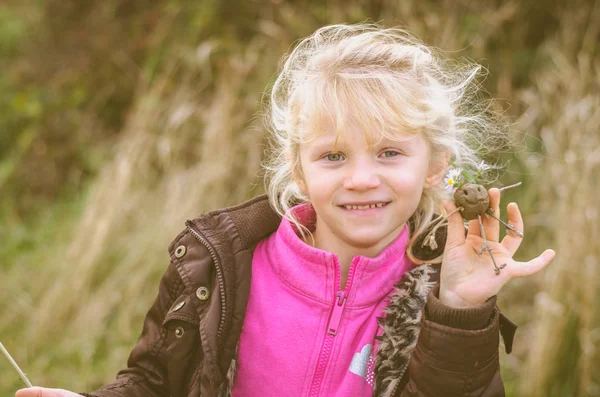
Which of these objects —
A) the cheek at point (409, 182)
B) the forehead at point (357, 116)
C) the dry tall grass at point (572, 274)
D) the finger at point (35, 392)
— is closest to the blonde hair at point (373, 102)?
the forehead at point (357, 116)

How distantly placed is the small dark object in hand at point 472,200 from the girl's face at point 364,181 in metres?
0.23

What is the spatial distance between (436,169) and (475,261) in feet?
1.38

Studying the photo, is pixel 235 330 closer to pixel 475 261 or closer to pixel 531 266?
pixel 475 261

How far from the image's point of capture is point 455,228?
6.18ft

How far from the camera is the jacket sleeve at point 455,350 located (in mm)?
1812

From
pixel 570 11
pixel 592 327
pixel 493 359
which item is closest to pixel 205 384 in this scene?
pixel 493 359

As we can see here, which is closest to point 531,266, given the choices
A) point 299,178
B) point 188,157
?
point 299,178

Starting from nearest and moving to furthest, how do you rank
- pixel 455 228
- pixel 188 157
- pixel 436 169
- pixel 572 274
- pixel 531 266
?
pixel 531 266 → pixel 455 228 → pixel 436 169 → pixel 572 274 → pixel 188 157

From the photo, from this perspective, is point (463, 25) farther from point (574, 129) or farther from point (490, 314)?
point (490, 314)

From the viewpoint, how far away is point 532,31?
16.7 feet

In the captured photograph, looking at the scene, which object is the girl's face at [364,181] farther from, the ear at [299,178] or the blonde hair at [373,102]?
the ear at [299,178]

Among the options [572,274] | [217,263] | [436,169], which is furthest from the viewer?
[572,274]

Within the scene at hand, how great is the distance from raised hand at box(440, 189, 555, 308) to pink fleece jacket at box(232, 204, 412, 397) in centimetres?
26

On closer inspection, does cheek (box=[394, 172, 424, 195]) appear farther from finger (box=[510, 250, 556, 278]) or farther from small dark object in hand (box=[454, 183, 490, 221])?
finger (box=[510, 250, 556, 278])
